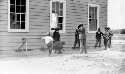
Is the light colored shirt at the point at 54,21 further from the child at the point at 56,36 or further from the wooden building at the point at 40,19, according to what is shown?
the child at the point at 56,36

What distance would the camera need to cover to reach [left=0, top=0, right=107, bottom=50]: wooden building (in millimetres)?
16547

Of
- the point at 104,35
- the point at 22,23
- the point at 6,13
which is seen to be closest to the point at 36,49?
the point at 22,23

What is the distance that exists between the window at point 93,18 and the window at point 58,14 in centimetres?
276

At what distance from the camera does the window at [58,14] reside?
748 inches

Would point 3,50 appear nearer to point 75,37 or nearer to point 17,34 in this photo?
point 17,34

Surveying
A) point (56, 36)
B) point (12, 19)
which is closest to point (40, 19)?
point (56, 36)

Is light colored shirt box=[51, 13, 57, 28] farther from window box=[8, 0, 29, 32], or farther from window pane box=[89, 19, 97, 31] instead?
window pane box=[89, 19, 97, 31]

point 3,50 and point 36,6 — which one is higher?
point 36,6

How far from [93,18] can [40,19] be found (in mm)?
5420

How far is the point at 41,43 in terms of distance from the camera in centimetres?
1812

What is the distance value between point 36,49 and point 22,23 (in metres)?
1.77

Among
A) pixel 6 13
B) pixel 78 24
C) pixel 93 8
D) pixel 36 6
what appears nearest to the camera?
pixel 6 13

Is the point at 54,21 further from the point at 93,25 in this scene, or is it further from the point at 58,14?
the point at 93,25

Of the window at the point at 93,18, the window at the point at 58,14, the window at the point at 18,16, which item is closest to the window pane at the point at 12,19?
the window at the point at 18,16
